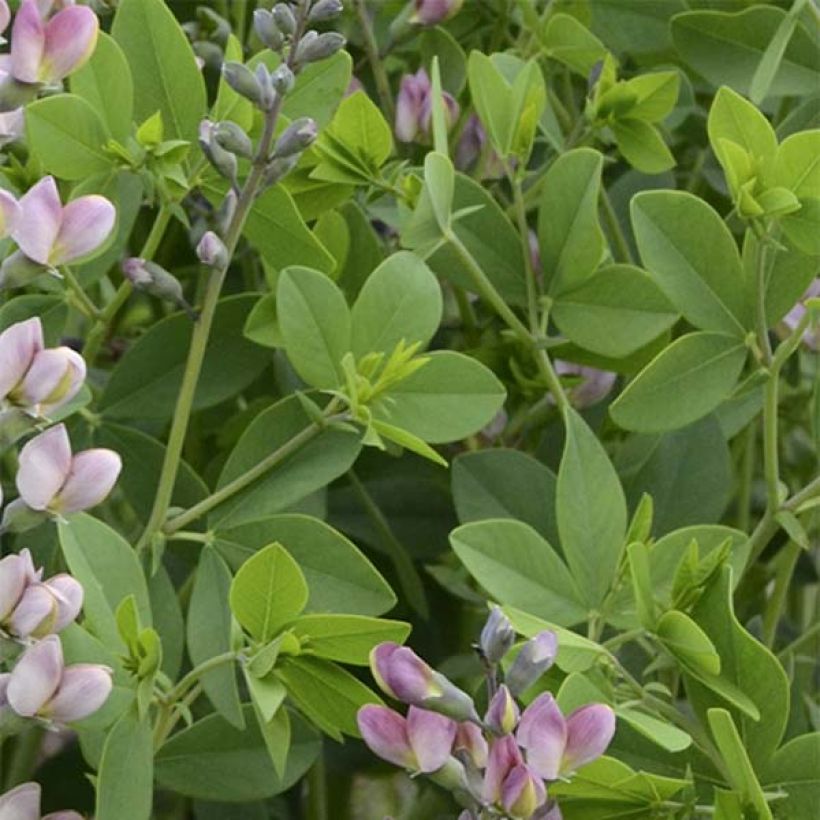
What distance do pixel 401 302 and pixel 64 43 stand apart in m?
0.14

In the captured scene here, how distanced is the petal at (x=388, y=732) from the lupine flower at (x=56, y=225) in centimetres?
14

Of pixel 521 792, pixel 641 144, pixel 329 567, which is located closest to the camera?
pixel 521 792

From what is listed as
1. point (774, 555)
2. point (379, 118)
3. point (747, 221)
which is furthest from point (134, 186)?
point (774, 555)

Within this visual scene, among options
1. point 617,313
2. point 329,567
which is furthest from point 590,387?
point 329,567

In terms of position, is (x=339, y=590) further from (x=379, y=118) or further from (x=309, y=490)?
(x=379, y=118)

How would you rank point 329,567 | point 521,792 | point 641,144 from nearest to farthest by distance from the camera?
1. point 521,792
2. point 329,567
3. point 641,144

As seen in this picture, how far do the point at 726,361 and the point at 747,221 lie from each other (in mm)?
45

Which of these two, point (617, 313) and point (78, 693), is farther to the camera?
point (617, 313)

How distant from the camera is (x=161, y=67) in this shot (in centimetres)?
56

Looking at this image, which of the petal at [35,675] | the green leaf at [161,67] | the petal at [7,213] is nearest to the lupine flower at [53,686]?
the petal at [35,675]

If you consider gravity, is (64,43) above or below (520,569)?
above

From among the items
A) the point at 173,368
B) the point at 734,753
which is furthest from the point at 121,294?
the point at 734,753

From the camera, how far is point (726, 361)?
554 millimetres

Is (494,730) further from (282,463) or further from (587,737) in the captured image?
(282,463)
